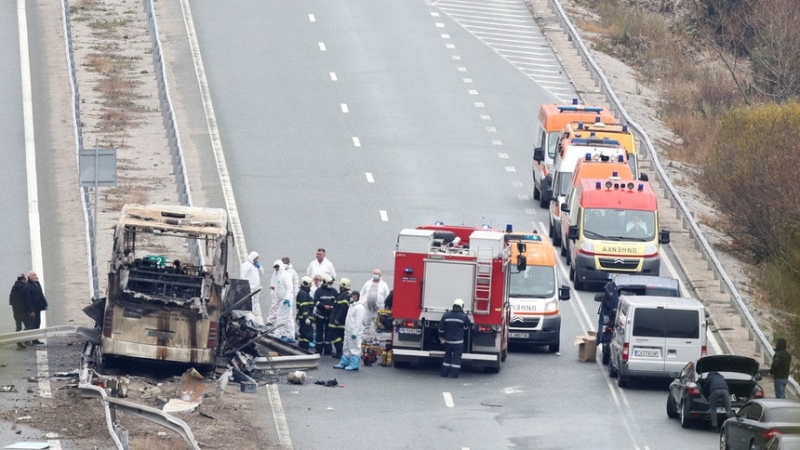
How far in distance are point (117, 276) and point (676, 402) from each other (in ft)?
29.0

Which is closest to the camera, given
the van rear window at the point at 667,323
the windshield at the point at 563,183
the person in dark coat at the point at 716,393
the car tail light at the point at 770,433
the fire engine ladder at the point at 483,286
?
the car tail light at the point at 770,433

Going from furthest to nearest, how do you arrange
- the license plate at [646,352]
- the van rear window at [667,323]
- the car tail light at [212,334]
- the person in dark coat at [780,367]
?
the van rear window at [667,323] → the license plate at [646,352] → the person in dark coat at [780,367] → the car tail light at [212,334]

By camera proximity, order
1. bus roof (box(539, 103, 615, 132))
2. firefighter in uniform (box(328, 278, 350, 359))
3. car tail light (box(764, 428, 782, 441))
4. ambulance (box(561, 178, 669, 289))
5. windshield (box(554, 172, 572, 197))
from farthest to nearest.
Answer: bus roof (box(539, 103, 615, 132)) < windshield (box(554, 172, 572, 197)) < ambulance (box(561, 178, 669, 289)) < firefighter in uniform (box(328, 278, 350, 359)) < car tail light (box(764, 428, 782, 441))

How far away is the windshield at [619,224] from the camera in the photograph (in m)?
40.5

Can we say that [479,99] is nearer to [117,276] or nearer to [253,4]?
[253,4]

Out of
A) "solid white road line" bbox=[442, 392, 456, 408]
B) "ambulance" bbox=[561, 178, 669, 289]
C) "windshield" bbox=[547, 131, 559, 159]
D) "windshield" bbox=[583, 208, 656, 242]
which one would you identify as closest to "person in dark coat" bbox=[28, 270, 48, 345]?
"solid white road line" bbox=[442, 392, 456, 408]

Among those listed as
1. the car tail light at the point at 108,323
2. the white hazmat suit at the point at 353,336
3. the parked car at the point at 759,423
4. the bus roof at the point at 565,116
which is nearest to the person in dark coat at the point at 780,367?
the parked car at the point at 759,423

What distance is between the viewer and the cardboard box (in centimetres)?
3438

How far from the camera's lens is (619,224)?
134 feet

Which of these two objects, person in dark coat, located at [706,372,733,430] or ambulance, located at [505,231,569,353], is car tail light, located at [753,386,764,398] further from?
ambulance, located at [505,231,569,353]

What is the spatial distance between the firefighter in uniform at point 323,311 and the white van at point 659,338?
500 cm

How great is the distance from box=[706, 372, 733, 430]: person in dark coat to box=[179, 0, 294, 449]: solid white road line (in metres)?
6.35

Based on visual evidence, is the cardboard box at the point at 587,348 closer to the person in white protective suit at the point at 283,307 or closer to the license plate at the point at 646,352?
the license plate at the point at 646,352

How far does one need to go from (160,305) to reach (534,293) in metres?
8.75
